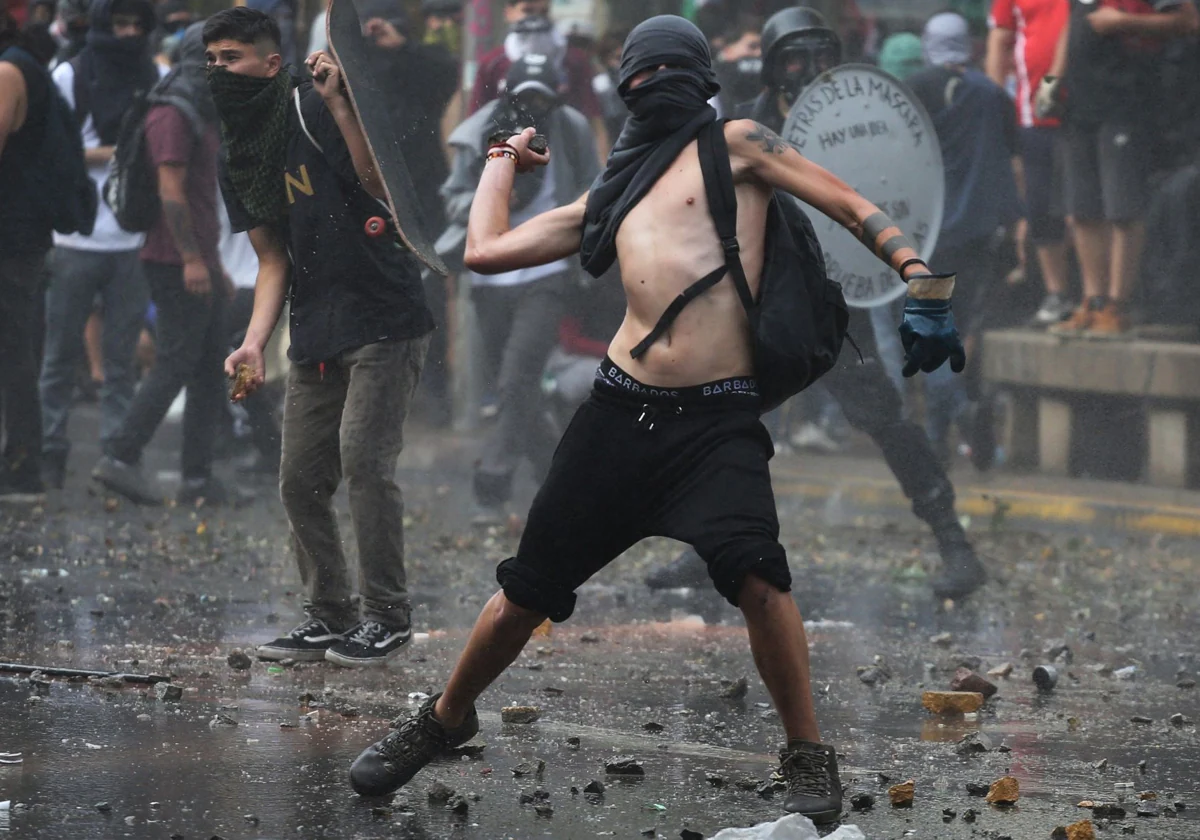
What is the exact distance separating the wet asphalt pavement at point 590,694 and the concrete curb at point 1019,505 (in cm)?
23

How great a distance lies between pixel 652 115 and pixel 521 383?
5.10 metres

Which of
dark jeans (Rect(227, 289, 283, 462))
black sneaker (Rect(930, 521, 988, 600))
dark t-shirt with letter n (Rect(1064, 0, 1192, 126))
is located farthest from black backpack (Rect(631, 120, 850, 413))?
dark t-shirt with letter n (Rect(1064, 0, 1192, 126))

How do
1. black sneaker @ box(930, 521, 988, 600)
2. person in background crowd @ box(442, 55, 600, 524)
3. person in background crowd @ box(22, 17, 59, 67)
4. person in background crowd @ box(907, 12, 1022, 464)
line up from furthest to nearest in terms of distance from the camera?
person in background crowd @ box(907, 12, 1022, 464) → person in background crowd @ box(442, 55, 600, 524) → person in background crowd @ box(22, 17, 59, 67) → black sneaker @ box(930, 521, 988, 600)

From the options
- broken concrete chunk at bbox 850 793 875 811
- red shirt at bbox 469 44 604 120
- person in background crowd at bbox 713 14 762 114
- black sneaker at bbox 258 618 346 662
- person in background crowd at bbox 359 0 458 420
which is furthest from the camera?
red shirt at bbox 469 44 604 120

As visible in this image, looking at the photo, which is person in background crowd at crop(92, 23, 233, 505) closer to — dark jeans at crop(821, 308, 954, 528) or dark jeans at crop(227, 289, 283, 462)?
dark jeans at crop(227, 289, 283, 462)

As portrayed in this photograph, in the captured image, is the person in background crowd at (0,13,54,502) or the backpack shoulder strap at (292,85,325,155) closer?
the backpack shoulder strap at (292,85,325,155)

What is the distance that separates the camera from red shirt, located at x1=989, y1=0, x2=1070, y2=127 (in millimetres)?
9984

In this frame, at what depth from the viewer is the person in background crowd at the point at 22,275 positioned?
29.6 feet

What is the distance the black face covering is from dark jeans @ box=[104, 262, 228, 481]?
5.45 metres

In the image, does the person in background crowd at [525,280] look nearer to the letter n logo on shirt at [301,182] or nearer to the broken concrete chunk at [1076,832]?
the letter n logo on shirt at [301,182]

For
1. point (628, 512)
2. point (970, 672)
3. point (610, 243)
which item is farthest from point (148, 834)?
point (970, 672)

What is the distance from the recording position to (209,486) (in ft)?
31.7

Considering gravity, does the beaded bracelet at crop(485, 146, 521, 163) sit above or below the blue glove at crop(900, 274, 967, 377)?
above

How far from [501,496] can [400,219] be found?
400 cm
